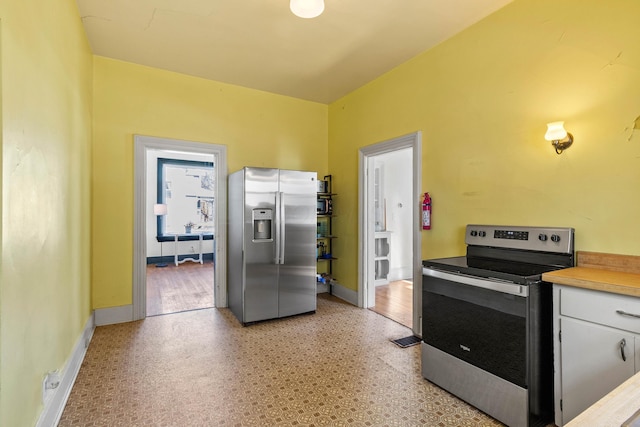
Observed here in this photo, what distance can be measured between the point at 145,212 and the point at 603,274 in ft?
13.5

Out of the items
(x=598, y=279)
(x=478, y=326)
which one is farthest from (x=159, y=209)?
(x=598, y=279)

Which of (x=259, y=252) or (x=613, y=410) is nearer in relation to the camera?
(x=613, y=410)

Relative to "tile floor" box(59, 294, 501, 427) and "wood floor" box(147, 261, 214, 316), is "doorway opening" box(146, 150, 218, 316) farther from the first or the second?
"tile floor" box(59, 294, 501, 427)

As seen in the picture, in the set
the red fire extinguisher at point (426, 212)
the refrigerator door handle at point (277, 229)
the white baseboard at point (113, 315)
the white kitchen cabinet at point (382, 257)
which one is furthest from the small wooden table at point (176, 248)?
the red fire extinguisher at point (426, 212)

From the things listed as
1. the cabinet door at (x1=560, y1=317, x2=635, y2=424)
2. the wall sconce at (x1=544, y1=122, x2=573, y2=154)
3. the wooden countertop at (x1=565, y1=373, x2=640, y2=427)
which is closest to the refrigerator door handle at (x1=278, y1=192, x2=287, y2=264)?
the wall sconce at (x1=544, y1=122, x2=573, y2=154)

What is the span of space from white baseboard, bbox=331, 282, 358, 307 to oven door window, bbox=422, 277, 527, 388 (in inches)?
75.1

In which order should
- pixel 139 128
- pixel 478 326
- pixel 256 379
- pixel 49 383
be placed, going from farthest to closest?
pixel 139 128 < pixel 256 379 < pixel 478 326 < pixel 49 383

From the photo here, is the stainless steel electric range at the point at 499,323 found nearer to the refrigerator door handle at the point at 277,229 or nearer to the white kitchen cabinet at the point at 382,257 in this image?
the refrigerator door handle at the point at 277,229

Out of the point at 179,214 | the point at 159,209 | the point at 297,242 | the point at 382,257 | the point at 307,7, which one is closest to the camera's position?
the point at 307,7

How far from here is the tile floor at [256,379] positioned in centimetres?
200

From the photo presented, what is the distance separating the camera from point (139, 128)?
368 centimetres

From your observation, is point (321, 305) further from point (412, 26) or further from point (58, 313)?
point (412, 26)

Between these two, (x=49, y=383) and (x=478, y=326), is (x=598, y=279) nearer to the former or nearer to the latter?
(x=478, y=326)

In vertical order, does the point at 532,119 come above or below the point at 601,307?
above
